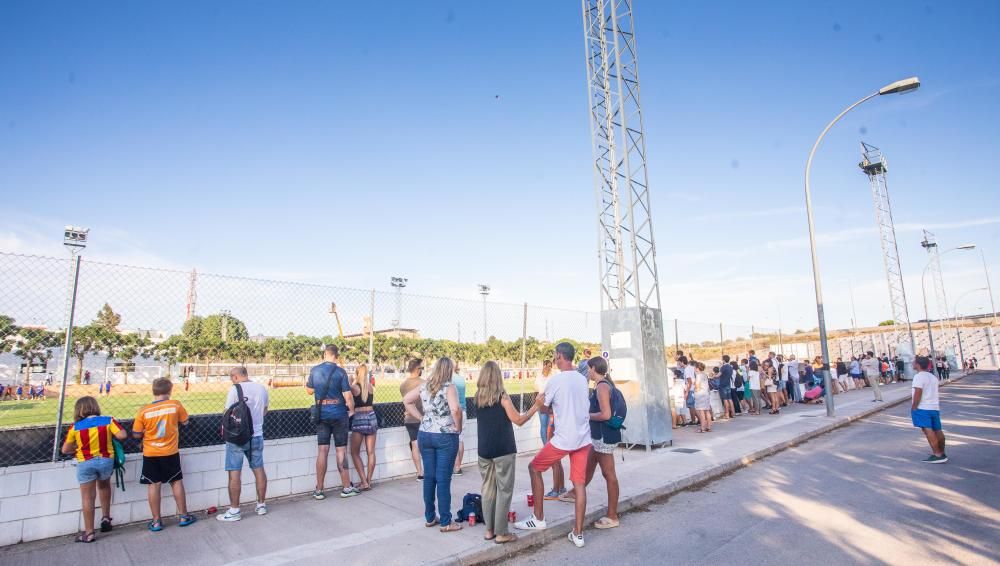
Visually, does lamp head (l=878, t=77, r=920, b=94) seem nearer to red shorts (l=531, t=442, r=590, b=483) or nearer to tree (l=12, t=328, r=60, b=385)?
red shorts (l=531, t=442, r=590, b=483)

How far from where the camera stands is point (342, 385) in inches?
271

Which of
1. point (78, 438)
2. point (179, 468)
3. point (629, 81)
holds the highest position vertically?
point (629, 81)

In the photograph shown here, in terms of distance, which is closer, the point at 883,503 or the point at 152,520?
the point at 152,520

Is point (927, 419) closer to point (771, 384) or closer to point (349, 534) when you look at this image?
point (771, 384)

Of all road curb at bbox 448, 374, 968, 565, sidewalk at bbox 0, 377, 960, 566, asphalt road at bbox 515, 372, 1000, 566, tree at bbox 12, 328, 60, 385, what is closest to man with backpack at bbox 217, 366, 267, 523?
sidewalk at bbox 0, 377, 960, 566

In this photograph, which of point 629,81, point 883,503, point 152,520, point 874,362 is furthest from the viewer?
point 874,362

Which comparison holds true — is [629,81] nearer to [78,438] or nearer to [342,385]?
[342,385]

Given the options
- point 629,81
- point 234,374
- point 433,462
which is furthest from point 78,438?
point 629,81

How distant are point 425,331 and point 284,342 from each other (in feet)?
8.33

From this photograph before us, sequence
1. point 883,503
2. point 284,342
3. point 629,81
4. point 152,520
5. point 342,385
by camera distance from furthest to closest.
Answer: point 629,81, point 284,342, point 342,385, point 883,503, point 152,520

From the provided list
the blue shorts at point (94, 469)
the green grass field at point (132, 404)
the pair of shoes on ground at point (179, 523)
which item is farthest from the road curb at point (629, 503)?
the green grass field at point (132, 404)

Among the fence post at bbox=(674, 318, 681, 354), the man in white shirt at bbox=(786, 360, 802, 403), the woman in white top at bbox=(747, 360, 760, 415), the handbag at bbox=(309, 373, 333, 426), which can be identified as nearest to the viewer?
the handbag at bbox=(309, 373, 333, 426)

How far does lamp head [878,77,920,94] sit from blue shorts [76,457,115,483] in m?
17.1

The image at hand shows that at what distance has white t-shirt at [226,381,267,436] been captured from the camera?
20.3ft
